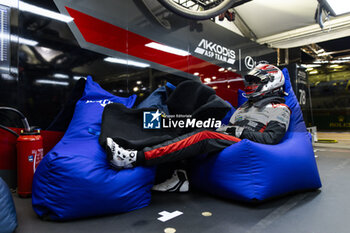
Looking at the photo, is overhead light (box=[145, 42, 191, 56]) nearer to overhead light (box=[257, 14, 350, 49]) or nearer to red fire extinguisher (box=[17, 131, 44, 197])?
red fire extinguisher (box=[17, 131, 44, 197])

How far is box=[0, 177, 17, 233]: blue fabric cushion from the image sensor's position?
91cm

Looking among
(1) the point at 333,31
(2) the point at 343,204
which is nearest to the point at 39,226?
(2) the point at 343,204

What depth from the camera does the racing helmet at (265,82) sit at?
1.88 m

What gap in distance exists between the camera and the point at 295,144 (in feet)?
5.18

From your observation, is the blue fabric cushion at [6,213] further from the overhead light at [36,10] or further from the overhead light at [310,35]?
the overhead light at [310,35]

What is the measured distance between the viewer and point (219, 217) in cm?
Result: 119

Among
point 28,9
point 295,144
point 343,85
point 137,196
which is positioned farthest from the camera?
point 343,85

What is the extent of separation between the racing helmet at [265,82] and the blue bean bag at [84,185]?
1193 mm

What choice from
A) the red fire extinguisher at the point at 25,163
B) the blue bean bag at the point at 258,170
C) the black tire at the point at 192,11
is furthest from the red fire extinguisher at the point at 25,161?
the black tire at the point at 192,11

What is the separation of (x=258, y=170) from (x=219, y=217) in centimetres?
38

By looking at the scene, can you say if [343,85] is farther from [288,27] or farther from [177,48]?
[177,48]

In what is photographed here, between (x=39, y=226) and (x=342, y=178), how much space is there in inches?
96.9

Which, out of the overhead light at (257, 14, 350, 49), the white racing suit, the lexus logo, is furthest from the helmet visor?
the overhead light at (257, 14, 350, 49)

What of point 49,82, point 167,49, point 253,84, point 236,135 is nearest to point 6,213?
point 49,82
